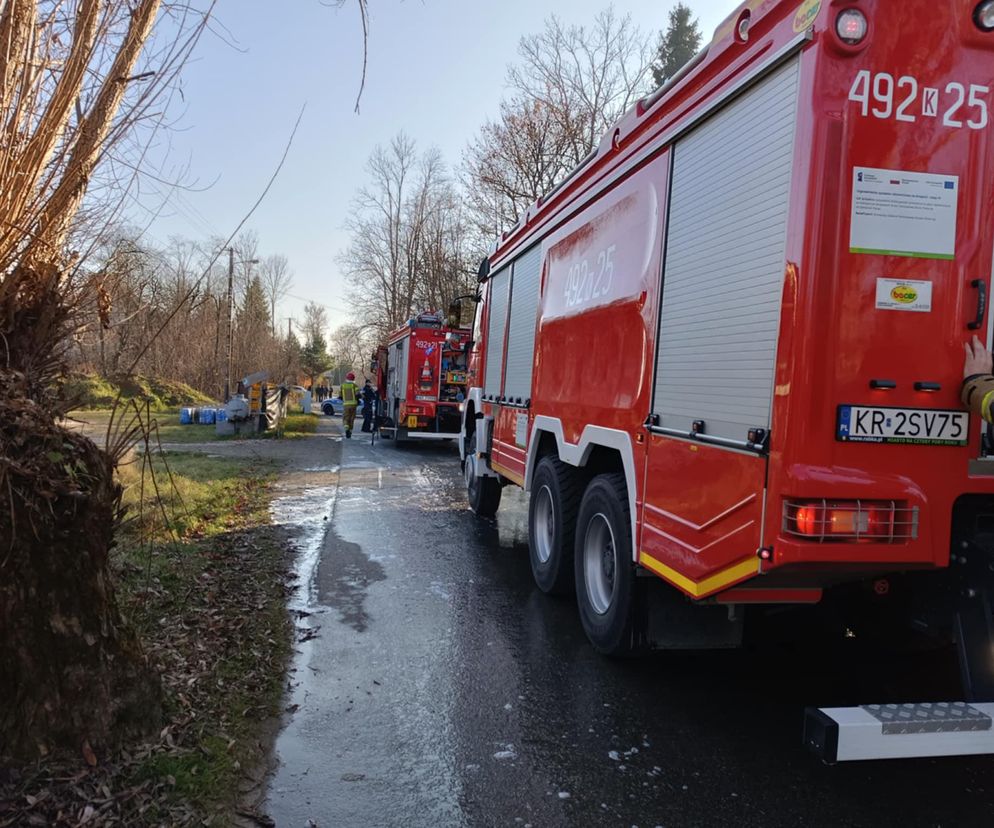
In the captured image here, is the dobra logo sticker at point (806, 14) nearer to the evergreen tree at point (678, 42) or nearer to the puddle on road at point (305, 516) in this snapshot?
the puddle on road at point (305, 516)

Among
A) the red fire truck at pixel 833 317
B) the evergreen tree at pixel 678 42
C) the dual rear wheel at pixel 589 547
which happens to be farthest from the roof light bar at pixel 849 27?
the evergreen tree at pixel 678 42

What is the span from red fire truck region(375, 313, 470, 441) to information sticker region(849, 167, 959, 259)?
588 inches

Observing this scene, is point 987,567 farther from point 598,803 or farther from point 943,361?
point 598,803

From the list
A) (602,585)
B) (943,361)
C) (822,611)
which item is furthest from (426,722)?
(943,361)

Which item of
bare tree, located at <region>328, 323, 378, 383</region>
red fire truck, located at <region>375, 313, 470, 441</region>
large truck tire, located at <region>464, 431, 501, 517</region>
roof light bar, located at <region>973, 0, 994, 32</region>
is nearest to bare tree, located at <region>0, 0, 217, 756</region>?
roof light bar, located at <region>973, 0, 994, 32</region>

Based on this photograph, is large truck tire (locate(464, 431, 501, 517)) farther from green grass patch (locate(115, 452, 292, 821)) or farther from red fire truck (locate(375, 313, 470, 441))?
red fire truck (locate(375, 313, 470, 441))

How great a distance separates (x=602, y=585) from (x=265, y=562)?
11.5 feet

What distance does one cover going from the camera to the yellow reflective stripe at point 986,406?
2613mm

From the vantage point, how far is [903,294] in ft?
9.23

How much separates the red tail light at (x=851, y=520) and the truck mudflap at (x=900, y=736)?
0.67m

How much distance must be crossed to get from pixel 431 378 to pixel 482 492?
8.83 meters

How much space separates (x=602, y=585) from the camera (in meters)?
4.90

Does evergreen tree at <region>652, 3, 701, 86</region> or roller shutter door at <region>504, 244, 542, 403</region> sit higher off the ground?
evergreen tree at <region>652, 3, 701, 86</region>

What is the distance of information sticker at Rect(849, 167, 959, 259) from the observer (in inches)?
110
